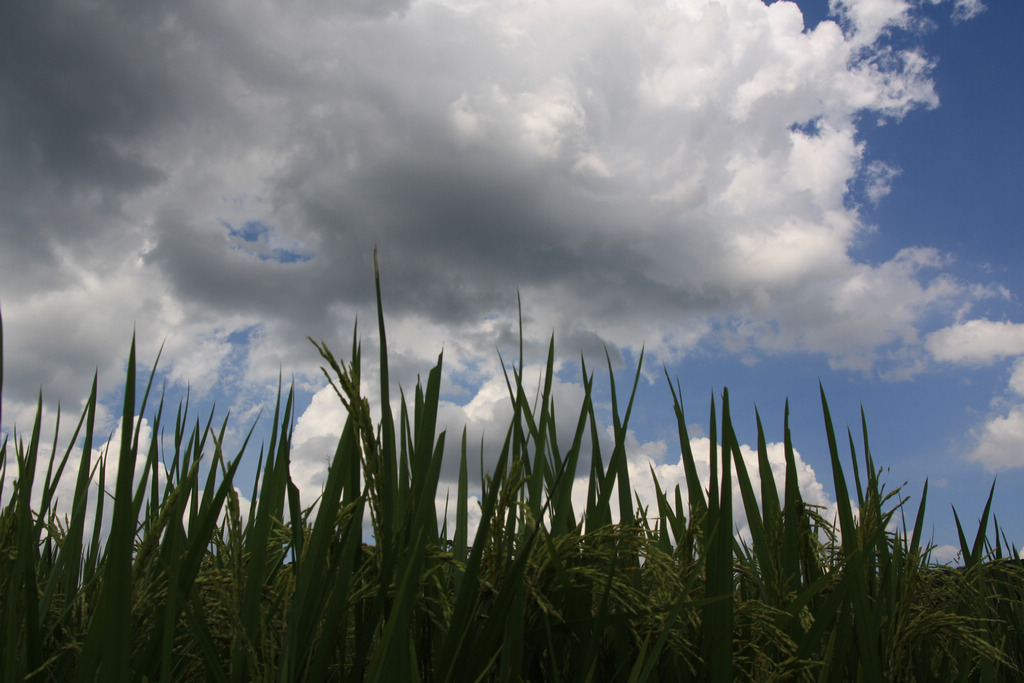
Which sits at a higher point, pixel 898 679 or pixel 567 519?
pixel 567 519

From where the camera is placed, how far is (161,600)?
1496mm

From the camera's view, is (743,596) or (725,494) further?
(743,596)

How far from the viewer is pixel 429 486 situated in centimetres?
137

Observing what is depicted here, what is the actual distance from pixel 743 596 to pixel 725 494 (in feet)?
2.28

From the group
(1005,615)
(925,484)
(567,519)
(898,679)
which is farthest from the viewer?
(1005,615)

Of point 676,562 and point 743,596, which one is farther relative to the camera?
point 743,596

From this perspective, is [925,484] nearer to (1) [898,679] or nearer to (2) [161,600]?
(1) [898,679]

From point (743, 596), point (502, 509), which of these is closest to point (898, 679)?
point (743, 596)

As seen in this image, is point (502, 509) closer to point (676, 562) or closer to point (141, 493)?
point (676, 562)

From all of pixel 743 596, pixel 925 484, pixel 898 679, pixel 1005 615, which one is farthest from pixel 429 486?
pixel 1005 615

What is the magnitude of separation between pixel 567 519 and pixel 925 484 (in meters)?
1.46

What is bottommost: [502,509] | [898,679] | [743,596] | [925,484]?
[898,679]

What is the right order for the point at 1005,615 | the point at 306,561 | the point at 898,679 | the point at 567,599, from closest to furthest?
1. the point at 306,561
2. the point at 567,599
3. the point at 898,679
4. the point at 1005,615

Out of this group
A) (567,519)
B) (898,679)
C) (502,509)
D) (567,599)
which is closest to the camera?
(502,509)
